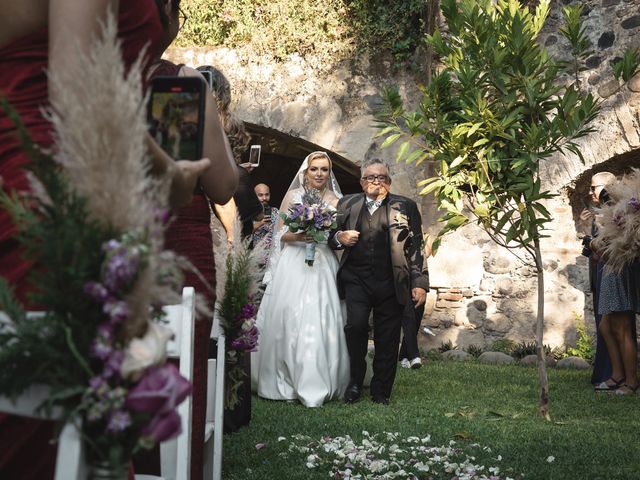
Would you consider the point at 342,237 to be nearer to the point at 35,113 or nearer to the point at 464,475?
the point at 464,475

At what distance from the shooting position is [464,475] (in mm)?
4023

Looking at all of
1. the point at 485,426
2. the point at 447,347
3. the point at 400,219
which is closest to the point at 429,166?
the point at 447,347

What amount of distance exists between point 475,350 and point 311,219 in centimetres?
394

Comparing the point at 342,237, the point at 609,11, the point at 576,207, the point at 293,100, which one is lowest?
the point at 342,237

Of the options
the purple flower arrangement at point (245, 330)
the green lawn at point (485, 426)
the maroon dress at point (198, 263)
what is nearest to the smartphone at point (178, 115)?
the maroon dress at point (198, 263)

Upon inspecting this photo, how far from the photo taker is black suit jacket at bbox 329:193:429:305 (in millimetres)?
6898

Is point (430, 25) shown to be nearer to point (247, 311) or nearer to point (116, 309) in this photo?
point (247, 311)

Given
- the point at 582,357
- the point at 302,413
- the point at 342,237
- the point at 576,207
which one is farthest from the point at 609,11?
the point at 302,413

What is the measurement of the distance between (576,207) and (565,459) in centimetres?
604

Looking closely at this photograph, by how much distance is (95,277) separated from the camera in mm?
1091

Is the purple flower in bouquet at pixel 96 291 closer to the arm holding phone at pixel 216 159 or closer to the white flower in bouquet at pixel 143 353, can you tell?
the white flower in bouquet at pixel 143 353

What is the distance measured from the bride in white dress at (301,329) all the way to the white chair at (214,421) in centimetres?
368

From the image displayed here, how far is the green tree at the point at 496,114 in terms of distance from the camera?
5.42 meters

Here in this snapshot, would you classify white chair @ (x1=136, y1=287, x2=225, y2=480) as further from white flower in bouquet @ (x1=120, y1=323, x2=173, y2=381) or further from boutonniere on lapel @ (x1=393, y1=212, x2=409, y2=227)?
boutonniere on lapel @ (x1=393, y1=212, x2=409, y2=227)
